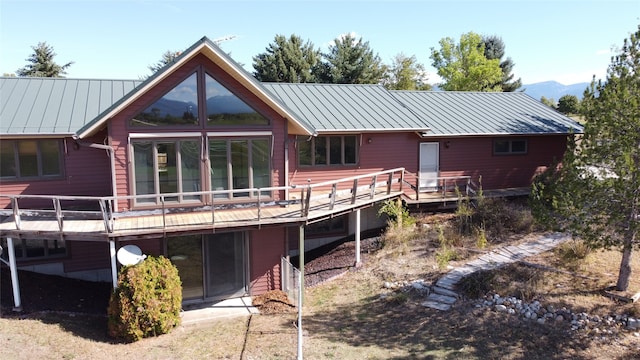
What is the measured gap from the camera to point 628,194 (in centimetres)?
1108

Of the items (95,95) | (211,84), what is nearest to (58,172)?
(95,95)

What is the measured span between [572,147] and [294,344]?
30.0 ft

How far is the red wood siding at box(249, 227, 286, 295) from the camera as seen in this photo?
1471 cm

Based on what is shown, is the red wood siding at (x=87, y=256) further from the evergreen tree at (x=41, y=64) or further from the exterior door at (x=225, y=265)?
the evergreen tree at (x=41, y=64)

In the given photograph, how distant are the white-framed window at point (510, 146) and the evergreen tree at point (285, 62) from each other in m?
24.9

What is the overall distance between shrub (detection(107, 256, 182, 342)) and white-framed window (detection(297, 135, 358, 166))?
24.4 feet

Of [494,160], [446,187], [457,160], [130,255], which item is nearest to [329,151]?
[446,187]

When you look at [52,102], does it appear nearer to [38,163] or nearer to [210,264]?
[38,163]

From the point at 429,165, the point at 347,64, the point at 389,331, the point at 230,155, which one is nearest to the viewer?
the point at 389,331

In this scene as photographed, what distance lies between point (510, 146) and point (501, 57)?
133 ft

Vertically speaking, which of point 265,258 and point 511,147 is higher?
point 511,147

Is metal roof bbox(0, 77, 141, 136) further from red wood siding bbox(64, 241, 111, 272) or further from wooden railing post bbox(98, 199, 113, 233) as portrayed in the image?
wooden railing post bbox(98, 199, 113, 233)

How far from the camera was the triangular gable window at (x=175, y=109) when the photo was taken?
42.9ft

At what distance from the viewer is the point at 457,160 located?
804 inches
